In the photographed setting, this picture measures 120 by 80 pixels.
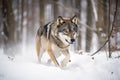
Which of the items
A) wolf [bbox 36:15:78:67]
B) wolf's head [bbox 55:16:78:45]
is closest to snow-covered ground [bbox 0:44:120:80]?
wolf [bbox 36:15:78:67]

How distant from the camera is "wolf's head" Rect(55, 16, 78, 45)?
6.21 metres

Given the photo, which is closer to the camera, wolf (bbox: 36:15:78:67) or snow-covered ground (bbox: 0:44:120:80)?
snow-covered ground (bbox: 0:44:120:80)

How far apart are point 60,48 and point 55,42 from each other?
0.20 m

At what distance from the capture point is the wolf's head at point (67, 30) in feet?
20.4

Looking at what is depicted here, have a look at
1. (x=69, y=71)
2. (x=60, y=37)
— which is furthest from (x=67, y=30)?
(x=69, y=71)

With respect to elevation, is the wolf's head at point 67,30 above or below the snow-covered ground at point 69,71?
above

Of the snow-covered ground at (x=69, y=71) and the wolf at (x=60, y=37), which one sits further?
the wolf at (x=60, y=37)

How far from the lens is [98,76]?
5.75 meters

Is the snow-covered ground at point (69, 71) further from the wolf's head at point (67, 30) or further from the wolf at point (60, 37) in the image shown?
the wolf's head at point (67, 30)

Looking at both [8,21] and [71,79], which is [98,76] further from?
[8,21]

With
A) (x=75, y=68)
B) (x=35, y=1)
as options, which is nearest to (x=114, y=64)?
(x=75, y=68)

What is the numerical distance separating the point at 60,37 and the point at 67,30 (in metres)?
0.42

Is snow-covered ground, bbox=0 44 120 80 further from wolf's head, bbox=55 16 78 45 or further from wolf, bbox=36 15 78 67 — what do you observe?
wolf's head, bbox=55 16 78 45

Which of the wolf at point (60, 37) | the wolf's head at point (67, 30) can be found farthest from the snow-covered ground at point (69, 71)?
the wolf's head at point (67, 30)
